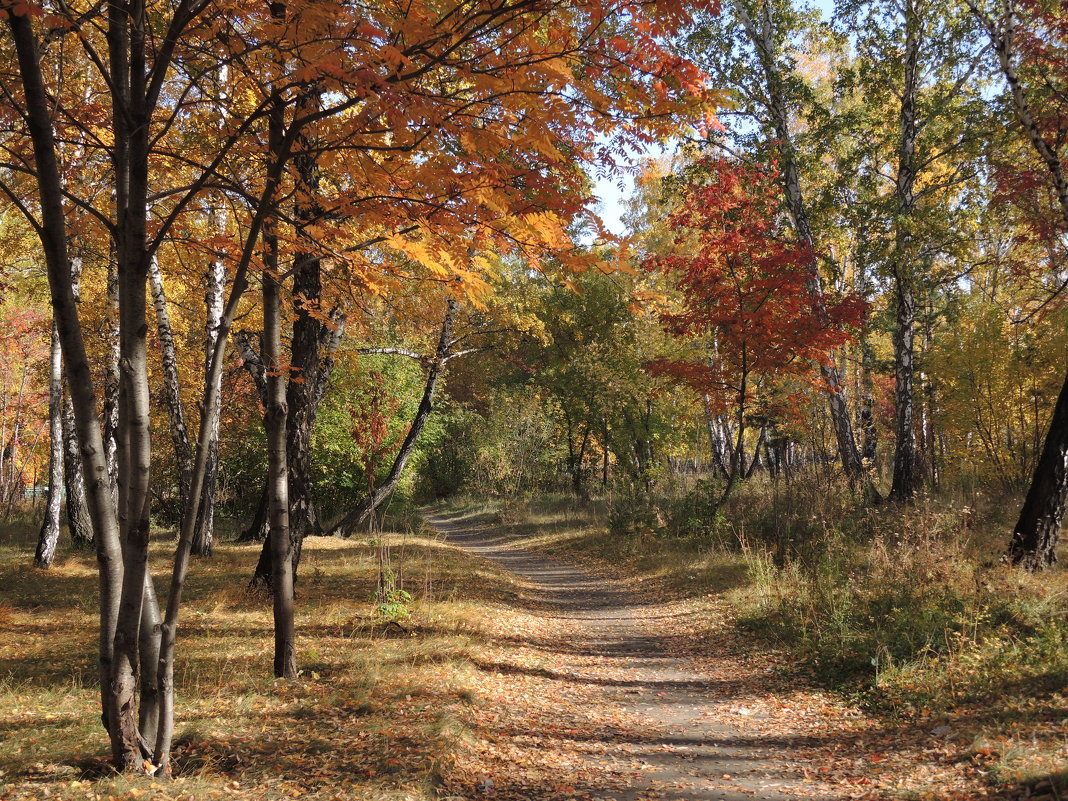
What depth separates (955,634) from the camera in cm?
514

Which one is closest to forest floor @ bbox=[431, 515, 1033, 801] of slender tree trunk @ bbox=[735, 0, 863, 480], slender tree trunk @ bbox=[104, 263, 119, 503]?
slender tree trunk @ bbox=[735, 0, 863, 480]

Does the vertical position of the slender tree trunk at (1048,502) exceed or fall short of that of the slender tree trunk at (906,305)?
it falls short

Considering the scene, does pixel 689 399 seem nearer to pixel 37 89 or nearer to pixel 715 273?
pixel 715 273

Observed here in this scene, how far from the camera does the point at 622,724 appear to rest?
4891 mm

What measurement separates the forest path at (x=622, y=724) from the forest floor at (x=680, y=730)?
13 mm

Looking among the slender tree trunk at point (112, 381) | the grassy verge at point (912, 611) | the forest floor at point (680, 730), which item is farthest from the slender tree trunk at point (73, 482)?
the grassy verge at point (912, 611)

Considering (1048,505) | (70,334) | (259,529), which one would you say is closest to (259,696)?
(70,334)

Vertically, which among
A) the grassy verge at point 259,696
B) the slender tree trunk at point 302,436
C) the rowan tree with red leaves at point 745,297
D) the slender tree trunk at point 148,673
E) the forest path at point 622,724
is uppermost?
the rowan tree with red leaves at point 745,297

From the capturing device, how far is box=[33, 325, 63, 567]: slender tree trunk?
32.4 feet

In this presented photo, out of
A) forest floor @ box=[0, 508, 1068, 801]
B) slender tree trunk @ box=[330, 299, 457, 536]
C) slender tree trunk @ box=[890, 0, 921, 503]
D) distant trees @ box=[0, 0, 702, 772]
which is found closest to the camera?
distant trees @ box=[0, 0, 702, 772]

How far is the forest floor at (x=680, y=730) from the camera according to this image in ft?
12.4

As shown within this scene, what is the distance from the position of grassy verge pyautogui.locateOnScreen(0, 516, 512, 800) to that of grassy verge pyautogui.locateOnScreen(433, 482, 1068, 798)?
9.98ft

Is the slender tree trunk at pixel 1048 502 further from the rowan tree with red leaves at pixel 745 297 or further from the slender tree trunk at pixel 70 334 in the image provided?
the slender tree trunk at pixel 70 334

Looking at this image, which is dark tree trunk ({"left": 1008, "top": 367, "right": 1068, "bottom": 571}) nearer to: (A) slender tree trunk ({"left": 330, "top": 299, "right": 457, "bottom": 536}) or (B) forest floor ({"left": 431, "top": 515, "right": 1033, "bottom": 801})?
(B) forest floor ({"left": 431, "top": 515, "right": 1033, "bottom": 801})
